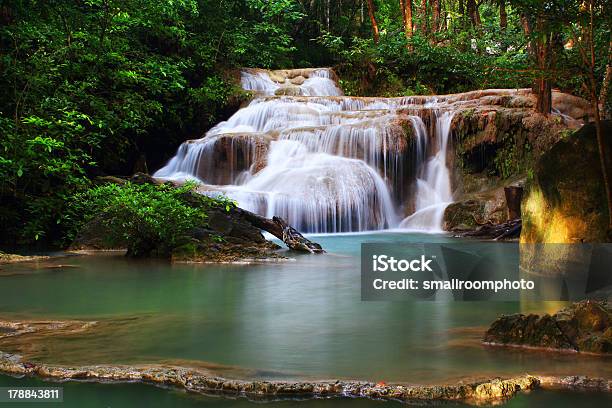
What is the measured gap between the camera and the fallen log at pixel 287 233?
9375mm

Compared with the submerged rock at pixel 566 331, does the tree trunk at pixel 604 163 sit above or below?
above

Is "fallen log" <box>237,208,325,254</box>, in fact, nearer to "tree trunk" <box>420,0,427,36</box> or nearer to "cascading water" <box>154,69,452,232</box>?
"cascading water" <box>154,69,452,232</box>

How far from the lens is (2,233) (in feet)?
34.6

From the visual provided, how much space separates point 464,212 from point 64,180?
7.71m

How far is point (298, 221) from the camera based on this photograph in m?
13.2

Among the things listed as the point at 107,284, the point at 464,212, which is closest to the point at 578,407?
the point at 107,284

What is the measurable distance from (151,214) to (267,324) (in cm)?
428

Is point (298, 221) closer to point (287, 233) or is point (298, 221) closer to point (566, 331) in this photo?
point (287, 233)

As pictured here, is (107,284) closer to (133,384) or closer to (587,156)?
(133,384)

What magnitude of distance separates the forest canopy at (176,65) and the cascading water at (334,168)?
6.67 ft

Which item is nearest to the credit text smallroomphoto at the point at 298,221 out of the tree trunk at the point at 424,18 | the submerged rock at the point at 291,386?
the submerged rock at the point at 291,386

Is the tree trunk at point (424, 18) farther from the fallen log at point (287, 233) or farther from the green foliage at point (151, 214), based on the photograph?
the green foliage at point (151, 214)

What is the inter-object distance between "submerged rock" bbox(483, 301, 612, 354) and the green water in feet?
0.38

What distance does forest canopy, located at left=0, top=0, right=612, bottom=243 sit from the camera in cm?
905
